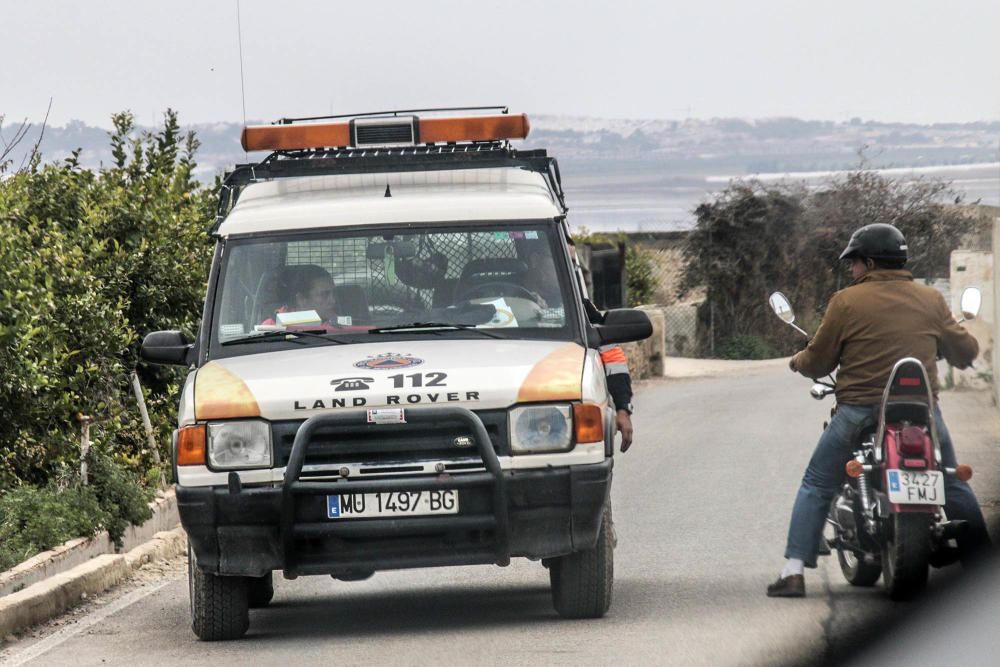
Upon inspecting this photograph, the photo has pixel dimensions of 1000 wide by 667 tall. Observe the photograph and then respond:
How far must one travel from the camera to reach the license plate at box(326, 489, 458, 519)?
740cm

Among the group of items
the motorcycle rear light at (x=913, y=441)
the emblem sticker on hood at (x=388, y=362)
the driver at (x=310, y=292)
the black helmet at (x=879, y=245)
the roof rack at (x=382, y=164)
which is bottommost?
the motorcycle rear light at (x=913, y=441)

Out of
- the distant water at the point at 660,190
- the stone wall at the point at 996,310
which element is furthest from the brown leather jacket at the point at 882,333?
the stone wall at the point at 996,310

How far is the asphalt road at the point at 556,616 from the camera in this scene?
7.37 meters

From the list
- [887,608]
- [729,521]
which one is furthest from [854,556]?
[729,521]

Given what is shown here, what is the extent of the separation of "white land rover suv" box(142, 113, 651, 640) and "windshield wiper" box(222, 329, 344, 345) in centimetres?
1

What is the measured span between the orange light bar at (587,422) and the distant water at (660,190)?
7.78 metres

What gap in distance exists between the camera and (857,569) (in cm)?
853

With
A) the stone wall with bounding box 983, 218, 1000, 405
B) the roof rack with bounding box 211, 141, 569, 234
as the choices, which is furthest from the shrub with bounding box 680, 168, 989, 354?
the roof rack with bounding box 211, 141, 569, 234

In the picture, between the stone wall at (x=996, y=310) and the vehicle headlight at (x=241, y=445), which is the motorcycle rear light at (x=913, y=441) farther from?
the stone wall at (x=996, y=310)

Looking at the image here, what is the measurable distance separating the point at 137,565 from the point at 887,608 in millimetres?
5370

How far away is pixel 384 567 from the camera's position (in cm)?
749

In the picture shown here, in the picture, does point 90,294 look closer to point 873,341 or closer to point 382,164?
point 382,164

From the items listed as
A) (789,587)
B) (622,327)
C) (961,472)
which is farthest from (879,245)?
(789,587)

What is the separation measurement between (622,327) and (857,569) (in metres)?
1.80
